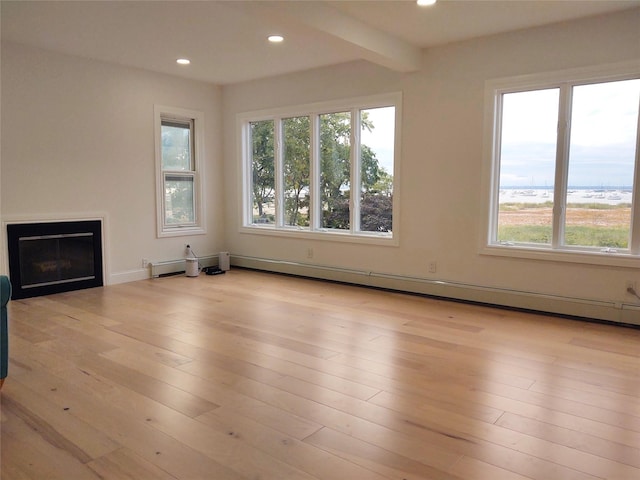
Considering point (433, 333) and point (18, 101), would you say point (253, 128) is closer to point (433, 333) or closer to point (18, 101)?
point (18, 101)

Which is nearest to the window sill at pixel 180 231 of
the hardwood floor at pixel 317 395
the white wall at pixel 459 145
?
the hardwood floor at pixel 317 395

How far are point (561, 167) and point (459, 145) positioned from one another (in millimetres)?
958

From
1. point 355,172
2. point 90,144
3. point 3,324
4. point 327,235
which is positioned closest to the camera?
point 3,324

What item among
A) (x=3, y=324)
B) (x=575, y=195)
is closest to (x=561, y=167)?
(x=575, y=195)

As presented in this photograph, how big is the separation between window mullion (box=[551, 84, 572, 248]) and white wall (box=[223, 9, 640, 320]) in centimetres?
23

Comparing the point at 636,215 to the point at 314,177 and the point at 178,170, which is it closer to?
the point at 314,177

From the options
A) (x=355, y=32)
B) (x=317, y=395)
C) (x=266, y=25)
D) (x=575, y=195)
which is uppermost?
(x=266, y=25)

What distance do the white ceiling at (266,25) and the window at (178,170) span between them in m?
1.11

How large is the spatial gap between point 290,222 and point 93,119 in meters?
2.67

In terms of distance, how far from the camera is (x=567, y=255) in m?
4.17

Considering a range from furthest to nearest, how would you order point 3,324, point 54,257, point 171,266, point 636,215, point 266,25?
1. point 171,266
2. point 54,257
3. point 266,25
4. point 636,215
5. point 3,324

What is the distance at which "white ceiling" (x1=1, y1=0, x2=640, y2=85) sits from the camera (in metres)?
3.61

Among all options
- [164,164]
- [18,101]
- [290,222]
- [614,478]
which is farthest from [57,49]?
[614,478]

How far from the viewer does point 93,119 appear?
5367 mm
